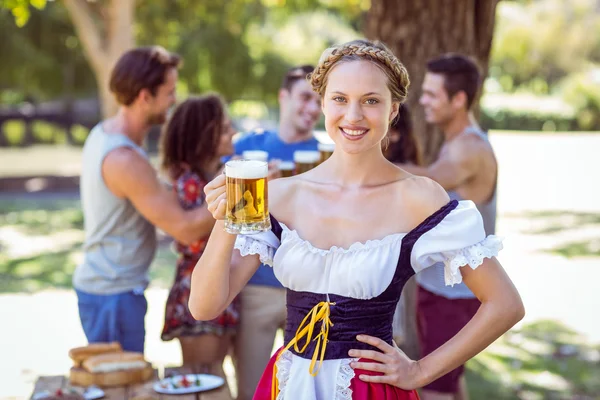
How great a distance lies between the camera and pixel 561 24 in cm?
4938

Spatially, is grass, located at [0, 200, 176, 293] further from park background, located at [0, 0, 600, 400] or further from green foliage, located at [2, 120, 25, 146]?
green foliage, located at [2, 120, 25, 146]

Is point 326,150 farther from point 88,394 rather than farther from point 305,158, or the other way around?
point 88,394

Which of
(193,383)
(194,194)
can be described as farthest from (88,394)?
(194,194)

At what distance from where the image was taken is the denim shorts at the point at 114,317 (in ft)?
13.4

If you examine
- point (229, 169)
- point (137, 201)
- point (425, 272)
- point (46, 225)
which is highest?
point (229, 169)

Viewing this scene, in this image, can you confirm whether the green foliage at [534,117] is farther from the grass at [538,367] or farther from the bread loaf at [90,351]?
the bread loaf at [90,351]

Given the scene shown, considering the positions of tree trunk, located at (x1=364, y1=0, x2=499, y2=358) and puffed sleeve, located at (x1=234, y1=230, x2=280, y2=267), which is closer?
puffed sleeve, located at (x1=234, y1=230, x2=280, y2=267)

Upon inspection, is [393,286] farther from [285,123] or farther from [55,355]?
[55,355]

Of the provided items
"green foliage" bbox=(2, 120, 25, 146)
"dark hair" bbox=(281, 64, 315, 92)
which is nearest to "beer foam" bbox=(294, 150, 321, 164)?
"dark hair" bbox=(281, 64, 315, 92)

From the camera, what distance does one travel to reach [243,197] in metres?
2.27

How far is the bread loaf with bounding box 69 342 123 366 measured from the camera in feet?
12.6

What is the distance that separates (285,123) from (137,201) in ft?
4.11

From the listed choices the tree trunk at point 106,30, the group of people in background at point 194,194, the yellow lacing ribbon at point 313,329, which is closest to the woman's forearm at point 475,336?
the yellow lacing ribbon at point 313,329

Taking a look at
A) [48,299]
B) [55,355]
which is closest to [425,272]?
[55,355]
